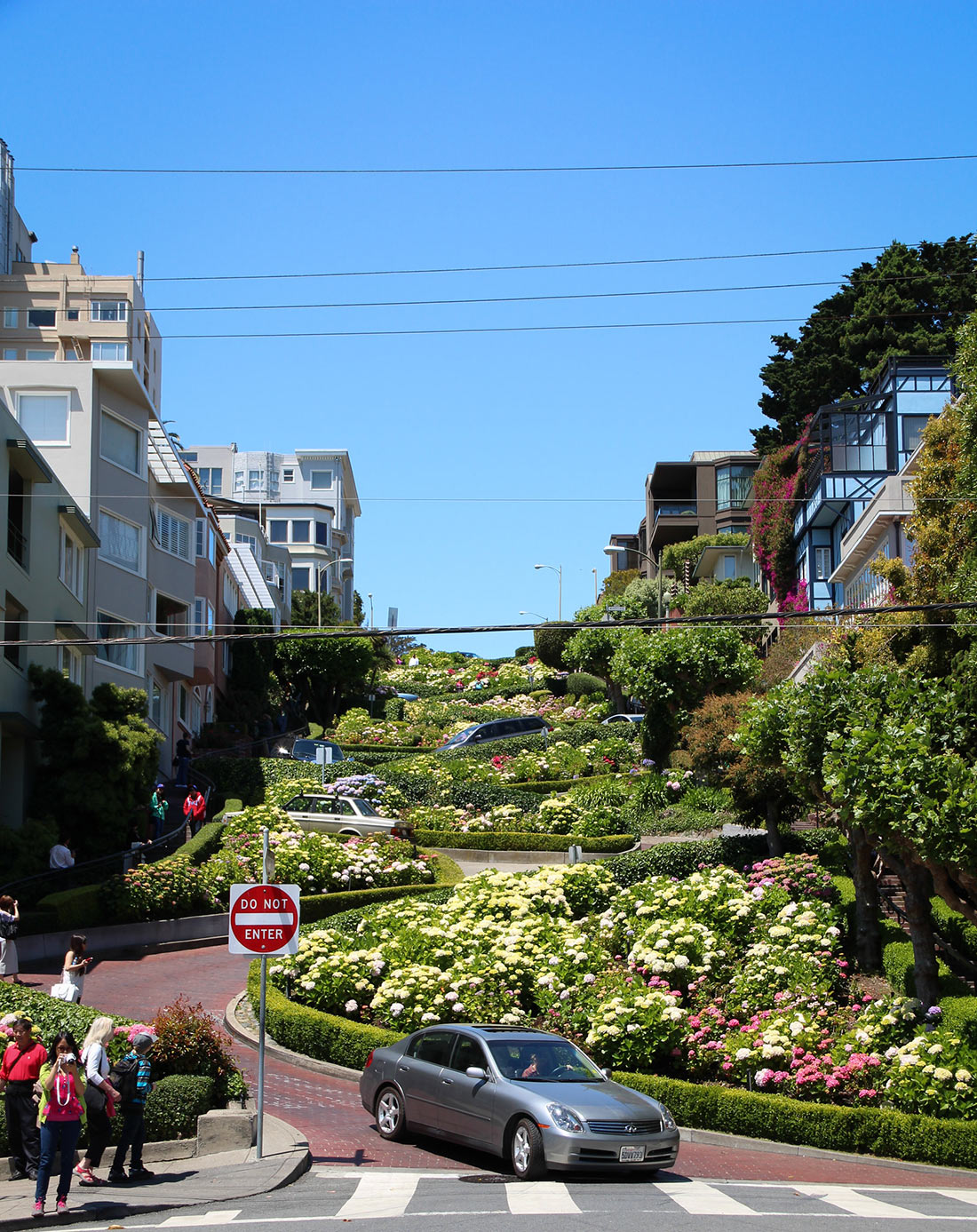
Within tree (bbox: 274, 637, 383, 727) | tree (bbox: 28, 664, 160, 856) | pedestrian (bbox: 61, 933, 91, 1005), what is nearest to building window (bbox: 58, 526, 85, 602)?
tree (bbox: 28, 664, 160, 856)

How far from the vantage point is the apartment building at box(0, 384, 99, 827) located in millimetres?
27797

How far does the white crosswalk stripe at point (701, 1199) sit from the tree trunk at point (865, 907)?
9343 millimetres

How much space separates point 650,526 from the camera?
102562 millimetres

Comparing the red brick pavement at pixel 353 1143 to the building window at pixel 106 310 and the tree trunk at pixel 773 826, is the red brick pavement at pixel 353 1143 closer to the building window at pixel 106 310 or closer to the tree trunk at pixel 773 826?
the tree trunk at pixel 773 826

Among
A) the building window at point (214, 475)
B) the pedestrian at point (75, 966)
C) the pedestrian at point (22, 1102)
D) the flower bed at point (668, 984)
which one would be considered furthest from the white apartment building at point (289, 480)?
the pedestrian at point (22, 1102)

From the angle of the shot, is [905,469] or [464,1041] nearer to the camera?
[464,1041]

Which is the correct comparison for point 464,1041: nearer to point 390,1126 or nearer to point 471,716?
point 390,1126

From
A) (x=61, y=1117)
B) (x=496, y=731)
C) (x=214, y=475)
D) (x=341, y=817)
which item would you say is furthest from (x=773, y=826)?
(x=214, y=475)

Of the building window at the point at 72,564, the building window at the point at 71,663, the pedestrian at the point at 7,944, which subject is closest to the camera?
the pedestrian at the point at 7,944

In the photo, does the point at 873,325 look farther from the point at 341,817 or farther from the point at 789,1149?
the point at 789,1149

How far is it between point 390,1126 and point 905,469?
89.2 ft

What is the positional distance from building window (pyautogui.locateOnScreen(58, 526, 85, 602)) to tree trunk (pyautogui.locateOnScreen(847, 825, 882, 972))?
19246 mm

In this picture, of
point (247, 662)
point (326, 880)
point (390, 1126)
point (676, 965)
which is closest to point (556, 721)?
point (247, 662)

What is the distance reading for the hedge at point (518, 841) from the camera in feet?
107
